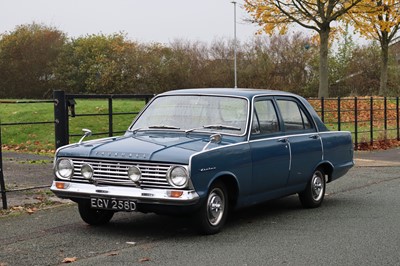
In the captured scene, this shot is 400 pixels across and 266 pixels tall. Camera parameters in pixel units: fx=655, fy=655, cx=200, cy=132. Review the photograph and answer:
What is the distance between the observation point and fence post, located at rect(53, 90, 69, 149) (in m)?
10.1

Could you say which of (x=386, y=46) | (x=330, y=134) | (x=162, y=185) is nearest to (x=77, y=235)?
(x=162, y=185)

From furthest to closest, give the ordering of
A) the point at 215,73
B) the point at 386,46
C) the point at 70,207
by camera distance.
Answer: the point at 215,73, the point at 386,46, the point at 70,207

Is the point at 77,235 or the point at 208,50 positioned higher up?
the point at 208,50

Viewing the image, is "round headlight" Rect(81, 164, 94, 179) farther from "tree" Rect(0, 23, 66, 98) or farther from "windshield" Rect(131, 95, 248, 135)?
"tree" Rect(0, 23, 66, 98)

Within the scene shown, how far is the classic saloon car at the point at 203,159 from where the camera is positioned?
6.89 m

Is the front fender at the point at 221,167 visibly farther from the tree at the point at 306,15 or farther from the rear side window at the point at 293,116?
the tree at the point at 306,15

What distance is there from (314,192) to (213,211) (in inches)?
99.1

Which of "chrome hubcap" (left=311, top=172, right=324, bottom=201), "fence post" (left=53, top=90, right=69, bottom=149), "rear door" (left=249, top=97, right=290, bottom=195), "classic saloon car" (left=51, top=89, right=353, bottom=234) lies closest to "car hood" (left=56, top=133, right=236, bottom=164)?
"classic saloon car" (left=51, top=89, right=353, bottom=234)

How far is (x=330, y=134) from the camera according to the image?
31.9 ft

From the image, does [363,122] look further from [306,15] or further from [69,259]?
[69,259]

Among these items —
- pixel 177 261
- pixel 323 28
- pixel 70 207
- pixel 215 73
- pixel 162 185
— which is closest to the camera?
pixel 177 261

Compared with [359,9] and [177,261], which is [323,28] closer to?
[359,9]

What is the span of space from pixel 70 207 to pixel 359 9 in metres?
24.9

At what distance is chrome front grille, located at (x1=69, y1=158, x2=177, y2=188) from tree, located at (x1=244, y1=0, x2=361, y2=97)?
80.3ft
